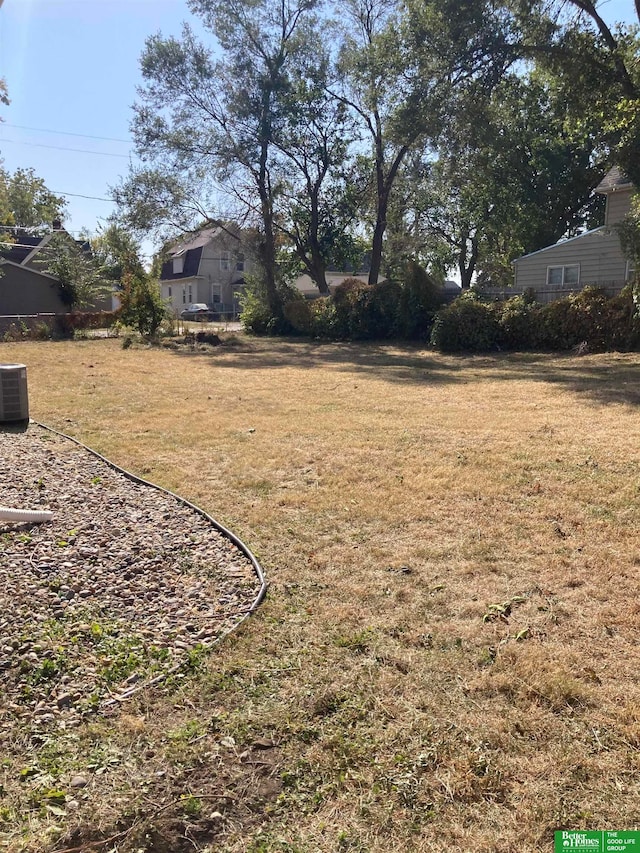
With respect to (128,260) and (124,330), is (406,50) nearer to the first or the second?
(128,260)

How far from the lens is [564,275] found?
1919 centimetres

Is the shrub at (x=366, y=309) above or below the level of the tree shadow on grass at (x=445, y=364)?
above

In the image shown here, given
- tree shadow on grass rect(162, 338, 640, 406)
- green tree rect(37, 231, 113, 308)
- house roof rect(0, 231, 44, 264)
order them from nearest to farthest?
tree shadow on grass rect(162, 338, 640, 406) → green tree rect(37, 231, 113, 308) → house roof rect(0, 231, 44, 264)

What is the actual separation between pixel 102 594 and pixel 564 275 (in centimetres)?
1925

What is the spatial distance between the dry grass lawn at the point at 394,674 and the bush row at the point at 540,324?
817 centimetres

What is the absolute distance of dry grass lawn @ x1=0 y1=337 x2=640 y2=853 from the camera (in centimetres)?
180

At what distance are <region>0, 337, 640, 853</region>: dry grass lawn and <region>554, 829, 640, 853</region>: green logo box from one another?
0.03 meters

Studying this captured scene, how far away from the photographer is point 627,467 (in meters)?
5.11

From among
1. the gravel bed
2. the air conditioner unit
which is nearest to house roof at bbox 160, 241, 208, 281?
the air conditioner unit

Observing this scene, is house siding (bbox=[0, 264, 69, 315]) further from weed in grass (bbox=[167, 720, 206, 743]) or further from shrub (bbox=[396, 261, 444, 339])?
weed in grass (bbox=[167, 720, 206, 743])

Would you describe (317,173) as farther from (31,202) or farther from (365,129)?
(31,202)

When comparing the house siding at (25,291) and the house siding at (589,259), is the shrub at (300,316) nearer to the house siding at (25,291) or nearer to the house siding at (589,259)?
the house siding at (589,259)

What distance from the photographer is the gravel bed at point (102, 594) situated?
7.93 feet

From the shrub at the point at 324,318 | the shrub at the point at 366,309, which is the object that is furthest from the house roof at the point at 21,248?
the shrub at the point at 366,309
